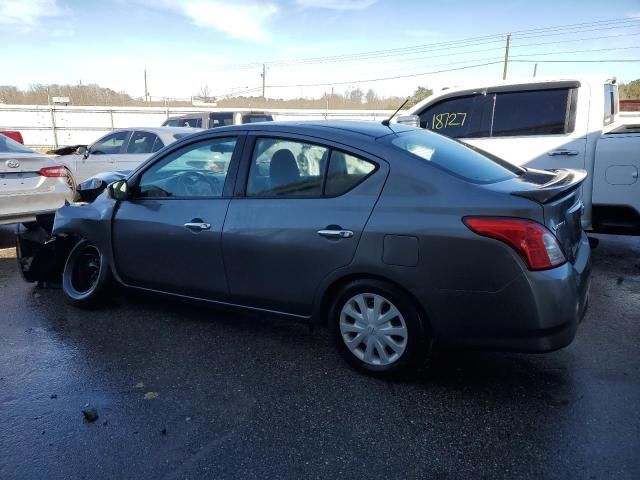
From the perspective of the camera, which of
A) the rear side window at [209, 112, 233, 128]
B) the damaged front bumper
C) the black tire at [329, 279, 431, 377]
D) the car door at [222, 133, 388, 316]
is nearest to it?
the black tire at [329, 279, 431, 377]

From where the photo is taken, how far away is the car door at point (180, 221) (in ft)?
12.1

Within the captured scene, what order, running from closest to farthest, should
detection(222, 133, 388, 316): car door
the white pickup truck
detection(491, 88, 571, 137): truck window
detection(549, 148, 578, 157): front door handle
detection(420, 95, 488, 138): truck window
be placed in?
1. detection(222, 133, 388, 316): car door
2. the white pickup truck
3. detection(549, 148, 578, 157): front door handle
4. detection(491, 88, 571, 137): truck window
5. detection(420, 95, 488, 138): truck window

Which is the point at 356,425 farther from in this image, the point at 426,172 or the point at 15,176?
the point at 15,176

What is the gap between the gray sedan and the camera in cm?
276

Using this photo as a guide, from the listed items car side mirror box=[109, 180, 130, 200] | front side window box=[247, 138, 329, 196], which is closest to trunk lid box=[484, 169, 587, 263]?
front side window box=[247, 138, 329, 196]

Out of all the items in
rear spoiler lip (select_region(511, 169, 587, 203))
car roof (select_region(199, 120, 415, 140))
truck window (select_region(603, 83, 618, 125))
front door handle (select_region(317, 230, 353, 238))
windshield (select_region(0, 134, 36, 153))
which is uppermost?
truck window (select_region(603, 83, 618, 125))

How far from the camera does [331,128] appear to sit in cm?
342

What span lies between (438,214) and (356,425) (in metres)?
1.25

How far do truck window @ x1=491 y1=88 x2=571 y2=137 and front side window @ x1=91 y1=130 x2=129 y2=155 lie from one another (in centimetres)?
690

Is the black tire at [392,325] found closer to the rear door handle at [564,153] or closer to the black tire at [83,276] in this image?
the black tire at [83,276]

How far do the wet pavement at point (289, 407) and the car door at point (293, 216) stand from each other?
1.76ft

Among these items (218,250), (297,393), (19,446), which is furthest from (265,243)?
(19,446)

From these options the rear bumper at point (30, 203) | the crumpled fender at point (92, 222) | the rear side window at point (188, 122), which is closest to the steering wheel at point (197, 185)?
the crumpled fender at point (92, 222)

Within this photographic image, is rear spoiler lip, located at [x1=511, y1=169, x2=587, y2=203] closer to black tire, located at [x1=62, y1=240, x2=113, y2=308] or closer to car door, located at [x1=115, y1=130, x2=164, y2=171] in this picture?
black tire, located at [x1=62, y1=240, x2=113, y2=308]
